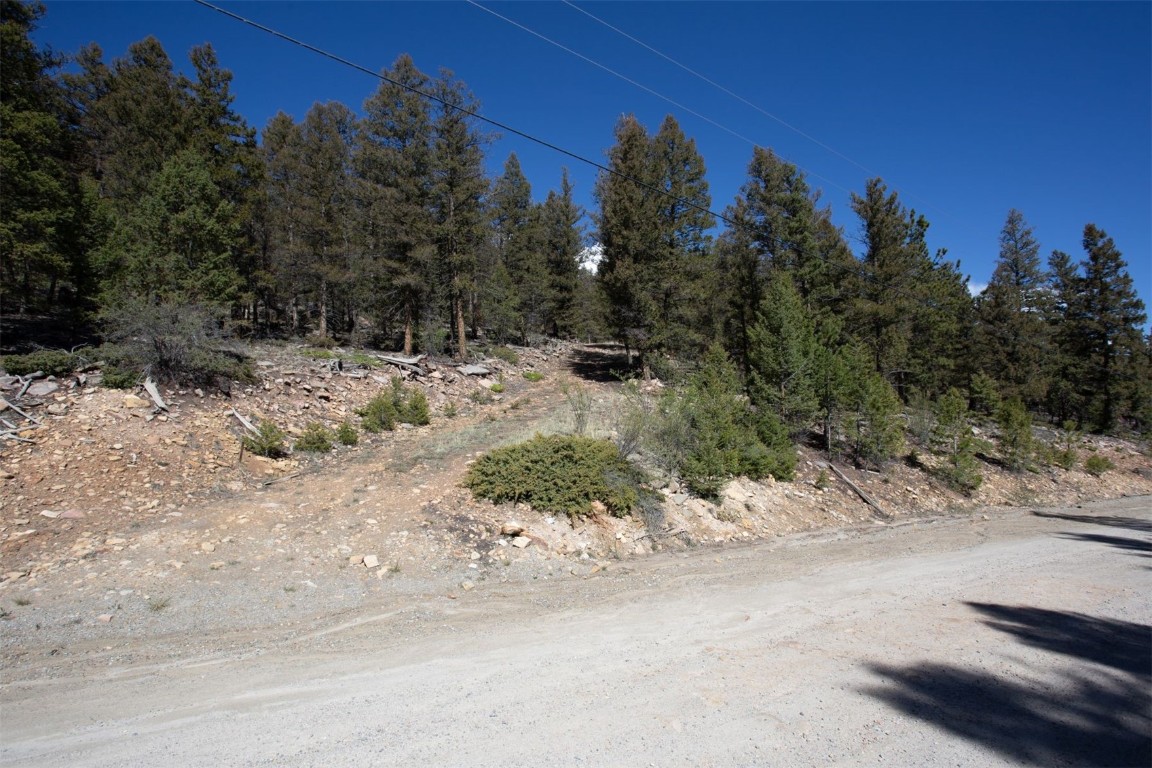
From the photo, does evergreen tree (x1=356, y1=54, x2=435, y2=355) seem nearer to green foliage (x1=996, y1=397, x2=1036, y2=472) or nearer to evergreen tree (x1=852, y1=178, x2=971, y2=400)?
evergreen tree (x1=852, y1=178, x2=971, y2=400)

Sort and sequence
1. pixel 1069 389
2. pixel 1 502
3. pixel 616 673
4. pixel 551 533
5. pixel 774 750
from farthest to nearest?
1. pixel 1069 389
2. pixel 551 533
3. pixel 1 502
4. pixel 616 673
5. pixel 774 750

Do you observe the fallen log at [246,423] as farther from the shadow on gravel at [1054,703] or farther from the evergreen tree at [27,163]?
the shadow on gravel at [1054,703]

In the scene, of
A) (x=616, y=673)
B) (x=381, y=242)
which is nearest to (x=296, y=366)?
(x=381, y=242)

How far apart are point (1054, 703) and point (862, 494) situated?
12253 millimetres

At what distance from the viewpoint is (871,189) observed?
2520 centimetres

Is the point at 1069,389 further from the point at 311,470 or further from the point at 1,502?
the point at 1,502

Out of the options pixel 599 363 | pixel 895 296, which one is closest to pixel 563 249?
pixel 599 363

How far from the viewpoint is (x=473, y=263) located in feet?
81.7

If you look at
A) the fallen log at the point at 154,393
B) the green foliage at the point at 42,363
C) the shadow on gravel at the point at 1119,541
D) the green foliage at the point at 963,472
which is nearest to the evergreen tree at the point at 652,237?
the green foliage at the point at 963,472

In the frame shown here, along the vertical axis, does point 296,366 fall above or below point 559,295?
below

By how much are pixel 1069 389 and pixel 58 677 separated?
45880mm

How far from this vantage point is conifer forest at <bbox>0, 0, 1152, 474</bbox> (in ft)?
54.3

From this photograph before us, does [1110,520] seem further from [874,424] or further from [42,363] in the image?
[42,363]

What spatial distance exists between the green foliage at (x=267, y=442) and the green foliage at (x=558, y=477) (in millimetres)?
5124
